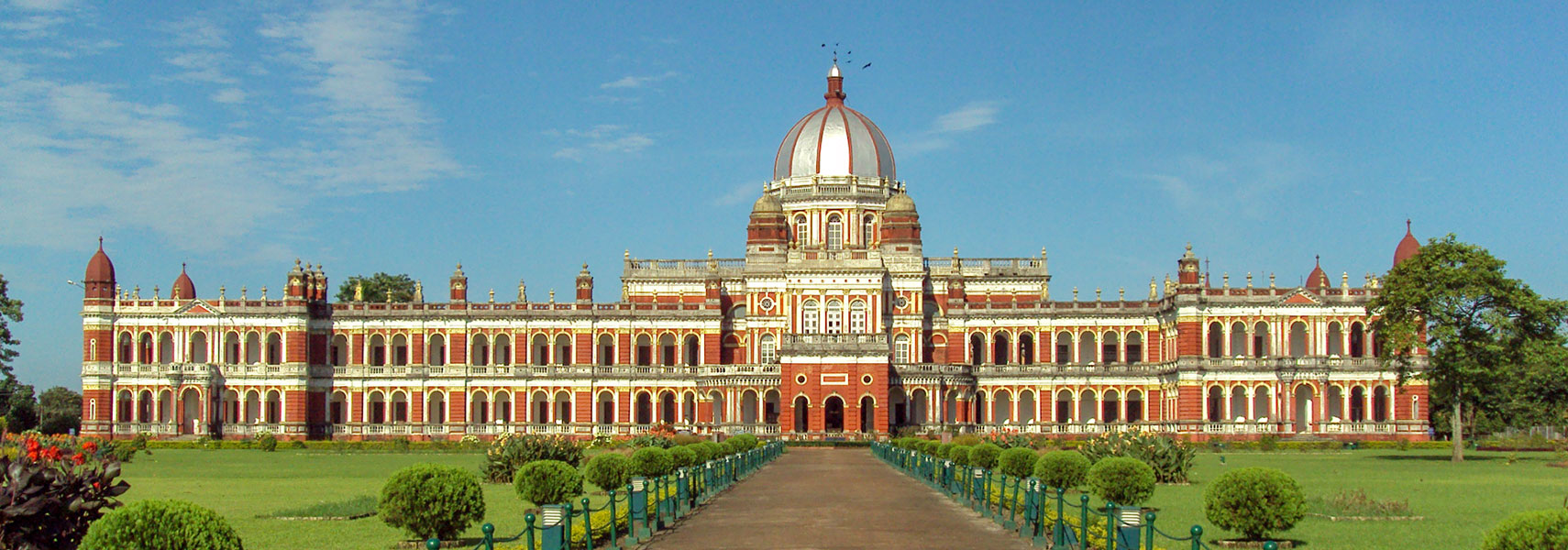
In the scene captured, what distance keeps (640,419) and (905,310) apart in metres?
16.2

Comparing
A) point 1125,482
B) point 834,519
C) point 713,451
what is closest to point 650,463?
point 713,451

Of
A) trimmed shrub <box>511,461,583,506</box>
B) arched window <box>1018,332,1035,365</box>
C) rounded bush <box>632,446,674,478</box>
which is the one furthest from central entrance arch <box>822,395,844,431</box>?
trimmed shrub <box>511,461,583,506</box>

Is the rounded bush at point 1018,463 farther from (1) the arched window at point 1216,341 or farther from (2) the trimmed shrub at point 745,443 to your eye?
A: (1) the arched window at point 1216,341

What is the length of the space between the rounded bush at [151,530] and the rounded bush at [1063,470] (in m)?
22.7

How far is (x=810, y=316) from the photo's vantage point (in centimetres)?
8725

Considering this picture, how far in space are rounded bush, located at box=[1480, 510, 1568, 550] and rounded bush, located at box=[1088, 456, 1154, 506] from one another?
14.6 metres

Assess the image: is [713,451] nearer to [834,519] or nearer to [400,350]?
[834,519]

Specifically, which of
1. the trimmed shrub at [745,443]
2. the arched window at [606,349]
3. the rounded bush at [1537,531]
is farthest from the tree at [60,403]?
the rounded bush at [1537,531]

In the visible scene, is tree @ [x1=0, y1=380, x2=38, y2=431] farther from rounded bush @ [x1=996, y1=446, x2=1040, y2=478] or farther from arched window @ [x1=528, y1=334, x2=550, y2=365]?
rounded bush @ [x1=996, y1=446, x2=1040, y2=478]

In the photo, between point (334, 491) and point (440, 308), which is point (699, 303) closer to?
point (440, 308)

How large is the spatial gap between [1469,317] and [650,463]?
116 feet

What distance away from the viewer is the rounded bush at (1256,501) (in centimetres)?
2500

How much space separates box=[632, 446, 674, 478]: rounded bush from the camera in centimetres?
3828

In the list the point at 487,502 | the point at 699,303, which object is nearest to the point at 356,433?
the point at 699,303
